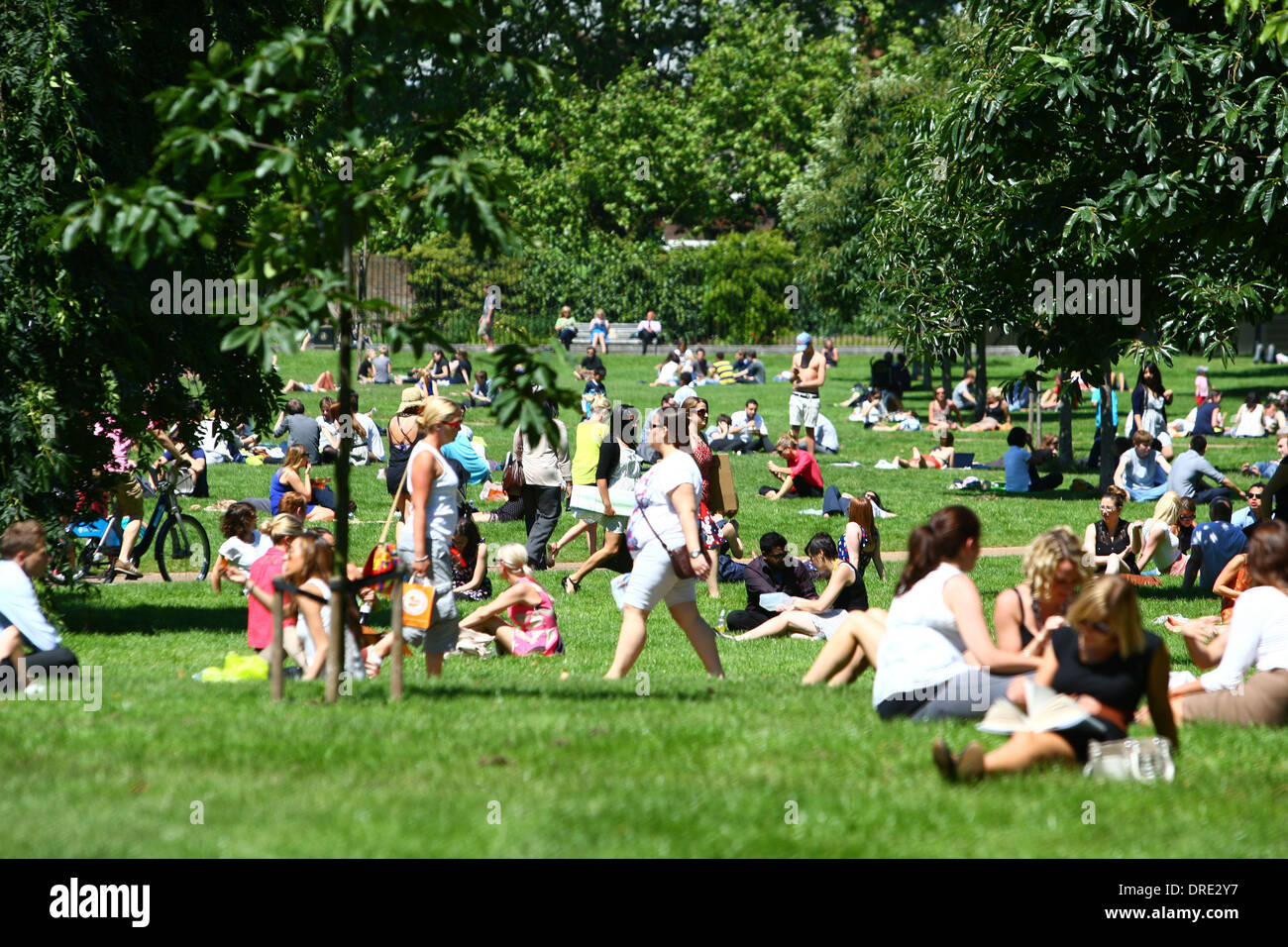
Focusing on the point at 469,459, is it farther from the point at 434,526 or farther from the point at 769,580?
the point at 434,526

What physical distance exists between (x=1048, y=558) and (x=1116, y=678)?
1473 millimetres

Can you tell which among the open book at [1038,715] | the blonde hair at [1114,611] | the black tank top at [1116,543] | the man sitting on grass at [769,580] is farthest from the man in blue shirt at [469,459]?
the blonde hair at [1114,611]

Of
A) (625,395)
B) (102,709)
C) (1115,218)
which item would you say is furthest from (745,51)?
(102,709)

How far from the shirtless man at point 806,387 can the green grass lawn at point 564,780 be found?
16.5 metres

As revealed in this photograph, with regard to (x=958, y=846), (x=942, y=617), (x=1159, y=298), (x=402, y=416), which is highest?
(x=1159, y=298)

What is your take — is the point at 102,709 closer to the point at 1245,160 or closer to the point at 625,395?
the point at 1245,160

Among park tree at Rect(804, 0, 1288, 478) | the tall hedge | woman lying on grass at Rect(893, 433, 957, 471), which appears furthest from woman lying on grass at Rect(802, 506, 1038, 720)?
the tall hedge

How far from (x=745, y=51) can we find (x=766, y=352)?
15.9 metres

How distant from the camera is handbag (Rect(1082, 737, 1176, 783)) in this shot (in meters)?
6.62

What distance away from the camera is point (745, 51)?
58562mm

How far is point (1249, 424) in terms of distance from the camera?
31797 millimetres

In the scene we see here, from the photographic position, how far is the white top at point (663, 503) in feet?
31.5

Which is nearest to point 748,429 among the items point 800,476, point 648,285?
point 800,476

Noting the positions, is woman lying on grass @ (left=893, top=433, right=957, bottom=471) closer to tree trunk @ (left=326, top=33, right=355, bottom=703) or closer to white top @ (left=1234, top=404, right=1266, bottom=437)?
white top @ (left=1234, top=404, right=1266, bottom=437)
